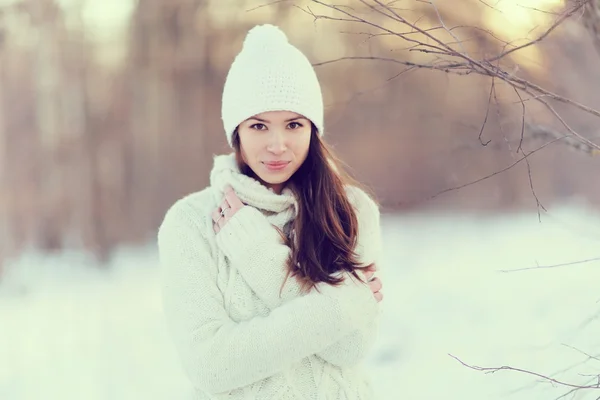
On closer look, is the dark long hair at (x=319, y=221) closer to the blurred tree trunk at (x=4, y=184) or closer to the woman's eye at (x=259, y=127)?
the woman's eye at (x=259, y=127)

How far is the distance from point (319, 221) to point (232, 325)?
30 cm

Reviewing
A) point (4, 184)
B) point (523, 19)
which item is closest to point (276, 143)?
point (523, 19)

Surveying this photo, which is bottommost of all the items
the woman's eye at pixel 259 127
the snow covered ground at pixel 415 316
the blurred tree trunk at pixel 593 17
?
the snow covered ground at pixel 415 316

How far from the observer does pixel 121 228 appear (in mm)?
5688

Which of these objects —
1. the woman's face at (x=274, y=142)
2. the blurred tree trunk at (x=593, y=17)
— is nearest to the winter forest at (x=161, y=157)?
the blurred tree trunk at (x=593, y=17)

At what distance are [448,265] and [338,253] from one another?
4.57 metres

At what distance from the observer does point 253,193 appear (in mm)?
1439

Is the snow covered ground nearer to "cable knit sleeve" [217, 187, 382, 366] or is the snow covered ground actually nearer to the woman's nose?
"cable knit sleeve" [217, 187, 382, 366]

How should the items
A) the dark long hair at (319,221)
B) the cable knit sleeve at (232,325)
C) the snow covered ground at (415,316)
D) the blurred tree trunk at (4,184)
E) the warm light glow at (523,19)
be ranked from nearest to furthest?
the cable knit sleeve at (232,325), the dark long hair at (319,221), the warm light glow at (523,19), the snow covered ground at (415,316), the blurred tree trunk at (4,184)

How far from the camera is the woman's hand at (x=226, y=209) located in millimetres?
1406

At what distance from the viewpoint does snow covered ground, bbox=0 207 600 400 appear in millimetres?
3790

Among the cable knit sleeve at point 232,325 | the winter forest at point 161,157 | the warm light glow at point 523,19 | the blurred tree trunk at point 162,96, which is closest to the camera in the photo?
the cable knit sleeve at point 232,325

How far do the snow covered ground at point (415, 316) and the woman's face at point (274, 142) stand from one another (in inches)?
71.9

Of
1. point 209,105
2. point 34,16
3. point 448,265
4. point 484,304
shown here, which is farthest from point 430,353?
point 34,16
